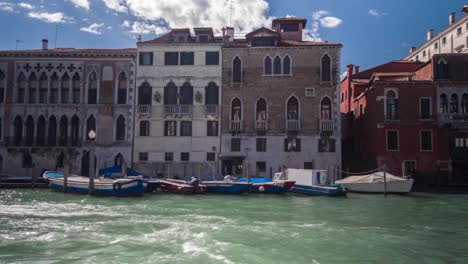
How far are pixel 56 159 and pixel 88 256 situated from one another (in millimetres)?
19856

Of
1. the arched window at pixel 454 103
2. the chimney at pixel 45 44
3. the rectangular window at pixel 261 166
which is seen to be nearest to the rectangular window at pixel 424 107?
the arched window at pixel 454 103

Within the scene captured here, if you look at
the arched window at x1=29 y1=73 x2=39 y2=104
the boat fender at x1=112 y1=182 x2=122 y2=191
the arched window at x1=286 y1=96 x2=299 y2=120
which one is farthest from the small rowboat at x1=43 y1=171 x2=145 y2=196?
the arched window at x1=286 y1=96 x2=299 y2=120

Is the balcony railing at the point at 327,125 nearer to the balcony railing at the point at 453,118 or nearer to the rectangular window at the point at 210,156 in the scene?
the balcony railing at the point at 453,118

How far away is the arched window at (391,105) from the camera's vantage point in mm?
24312

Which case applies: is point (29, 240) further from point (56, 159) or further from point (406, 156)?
point (406, 156)

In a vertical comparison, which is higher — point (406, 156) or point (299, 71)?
point (299, 71)

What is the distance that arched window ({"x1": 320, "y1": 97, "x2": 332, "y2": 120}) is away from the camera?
2477 centimetres

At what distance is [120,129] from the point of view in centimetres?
2573

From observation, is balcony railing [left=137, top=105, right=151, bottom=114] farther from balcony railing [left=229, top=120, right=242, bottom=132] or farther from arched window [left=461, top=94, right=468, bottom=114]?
arched window [left=461, top=94, right=468, bottom=114]

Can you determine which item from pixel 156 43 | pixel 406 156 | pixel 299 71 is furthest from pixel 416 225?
pixel 156 43

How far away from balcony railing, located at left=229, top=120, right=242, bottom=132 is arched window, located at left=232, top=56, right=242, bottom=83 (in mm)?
2997

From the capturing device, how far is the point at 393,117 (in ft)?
79.7

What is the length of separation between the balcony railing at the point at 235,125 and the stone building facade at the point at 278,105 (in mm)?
70

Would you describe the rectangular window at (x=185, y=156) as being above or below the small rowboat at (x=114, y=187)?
above
